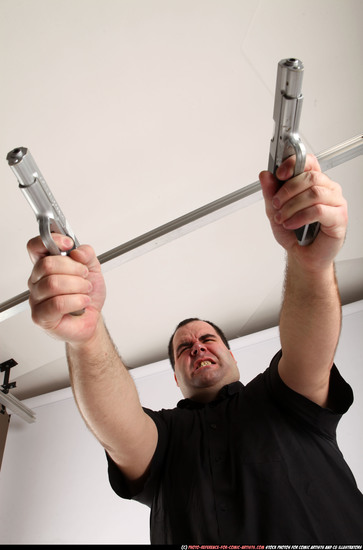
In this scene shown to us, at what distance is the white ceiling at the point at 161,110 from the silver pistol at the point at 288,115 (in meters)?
0.69

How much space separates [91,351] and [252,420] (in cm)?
42

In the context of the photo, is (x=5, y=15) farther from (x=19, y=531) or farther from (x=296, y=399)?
(x=19, y=531)

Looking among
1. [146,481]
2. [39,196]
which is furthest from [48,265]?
[146,481]

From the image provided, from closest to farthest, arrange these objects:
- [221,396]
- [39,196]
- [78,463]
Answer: [39,196] → [221,396] → [78,463]

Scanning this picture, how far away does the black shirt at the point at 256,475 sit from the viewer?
754 mm

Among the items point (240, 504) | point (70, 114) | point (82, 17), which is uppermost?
point (82, 17)

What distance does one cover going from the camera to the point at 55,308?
0.66 meters

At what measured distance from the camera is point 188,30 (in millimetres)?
1143

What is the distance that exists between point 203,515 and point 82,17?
1.25m

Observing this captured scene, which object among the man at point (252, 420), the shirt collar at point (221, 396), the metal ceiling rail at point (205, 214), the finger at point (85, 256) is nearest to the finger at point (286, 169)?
the man at point (252, 420)

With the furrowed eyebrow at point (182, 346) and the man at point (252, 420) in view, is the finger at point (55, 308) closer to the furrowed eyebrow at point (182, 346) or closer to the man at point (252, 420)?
the man at point (252, 420)

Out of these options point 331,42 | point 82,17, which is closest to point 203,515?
point 82,17

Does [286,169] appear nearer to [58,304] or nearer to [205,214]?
[205,214]

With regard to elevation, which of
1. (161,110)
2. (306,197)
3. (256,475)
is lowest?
(256,475)
